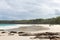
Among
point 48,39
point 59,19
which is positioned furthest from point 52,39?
point 59,19

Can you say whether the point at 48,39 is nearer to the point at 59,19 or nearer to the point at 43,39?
the point at 43,39

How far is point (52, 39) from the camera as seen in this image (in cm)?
2430

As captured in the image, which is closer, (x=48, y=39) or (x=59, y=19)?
(x=48, y=39)

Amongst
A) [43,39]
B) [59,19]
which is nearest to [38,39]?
[43,39]

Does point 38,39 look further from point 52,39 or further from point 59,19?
point 59,19

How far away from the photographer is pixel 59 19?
98.1m

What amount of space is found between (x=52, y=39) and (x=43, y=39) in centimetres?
134

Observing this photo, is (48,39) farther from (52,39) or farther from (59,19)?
(59,19)

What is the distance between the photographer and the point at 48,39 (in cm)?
2459

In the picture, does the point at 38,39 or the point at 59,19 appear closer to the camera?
the point at 38,39

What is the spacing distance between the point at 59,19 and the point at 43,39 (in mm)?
74703

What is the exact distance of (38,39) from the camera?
81.6ft

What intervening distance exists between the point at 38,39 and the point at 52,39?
198 cm

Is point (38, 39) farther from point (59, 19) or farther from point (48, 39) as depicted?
point (59, 19)
